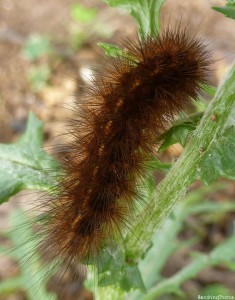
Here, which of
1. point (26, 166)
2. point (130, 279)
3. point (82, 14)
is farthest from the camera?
point (82, 14)

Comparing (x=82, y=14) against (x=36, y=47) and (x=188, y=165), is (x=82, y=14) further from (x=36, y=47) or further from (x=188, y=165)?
(x=188, y=165)

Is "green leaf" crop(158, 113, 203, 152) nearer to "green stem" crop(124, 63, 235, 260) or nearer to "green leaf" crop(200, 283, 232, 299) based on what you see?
"green stem" crop(124, 63, 235, 260)

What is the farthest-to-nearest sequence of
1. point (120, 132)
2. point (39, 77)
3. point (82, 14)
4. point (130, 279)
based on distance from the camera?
point (82, 14), point (39, 77), point (130, 279), point (120, 132)

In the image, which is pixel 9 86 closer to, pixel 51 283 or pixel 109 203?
pixel 51 283

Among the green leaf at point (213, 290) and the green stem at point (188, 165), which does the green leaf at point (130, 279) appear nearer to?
the green stem at point (188, 165)

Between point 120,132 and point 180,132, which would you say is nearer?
point 180,132

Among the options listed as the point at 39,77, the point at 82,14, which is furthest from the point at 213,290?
the point at 82,14

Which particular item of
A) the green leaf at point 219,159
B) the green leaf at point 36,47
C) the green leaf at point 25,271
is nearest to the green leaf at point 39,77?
the green leaf at point 36,47
